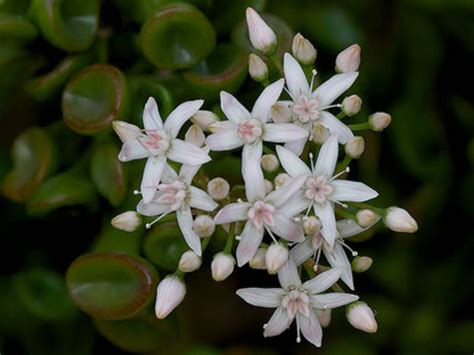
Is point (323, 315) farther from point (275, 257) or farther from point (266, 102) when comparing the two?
point (266, 102)

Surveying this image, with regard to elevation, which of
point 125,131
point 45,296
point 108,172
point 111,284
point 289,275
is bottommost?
point 45,296

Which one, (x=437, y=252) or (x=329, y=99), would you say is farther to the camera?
(x=437, y=252)

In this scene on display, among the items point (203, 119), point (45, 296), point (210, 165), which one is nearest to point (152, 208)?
point (203, 119)

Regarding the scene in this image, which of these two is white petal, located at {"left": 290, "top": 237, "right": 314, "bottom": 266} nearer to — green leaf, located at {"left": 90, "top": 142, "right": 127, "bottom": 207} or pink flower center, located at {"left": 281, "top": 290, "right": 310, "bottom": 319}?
pink flower center, located at {"left": 281, "top": 290, "right": 310, "bottom": 319}

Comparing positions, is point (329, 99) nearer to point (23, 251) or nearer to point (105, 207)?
point (105, 207)

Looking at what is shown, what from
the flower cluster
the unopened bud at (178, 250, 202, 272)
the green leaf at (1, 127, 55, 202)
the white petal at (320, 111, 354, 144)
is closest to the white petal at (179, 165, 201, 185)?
the flower cluster

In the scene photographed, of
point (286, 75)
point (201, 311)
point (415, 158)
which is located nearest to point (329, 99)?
point (286, 75)
